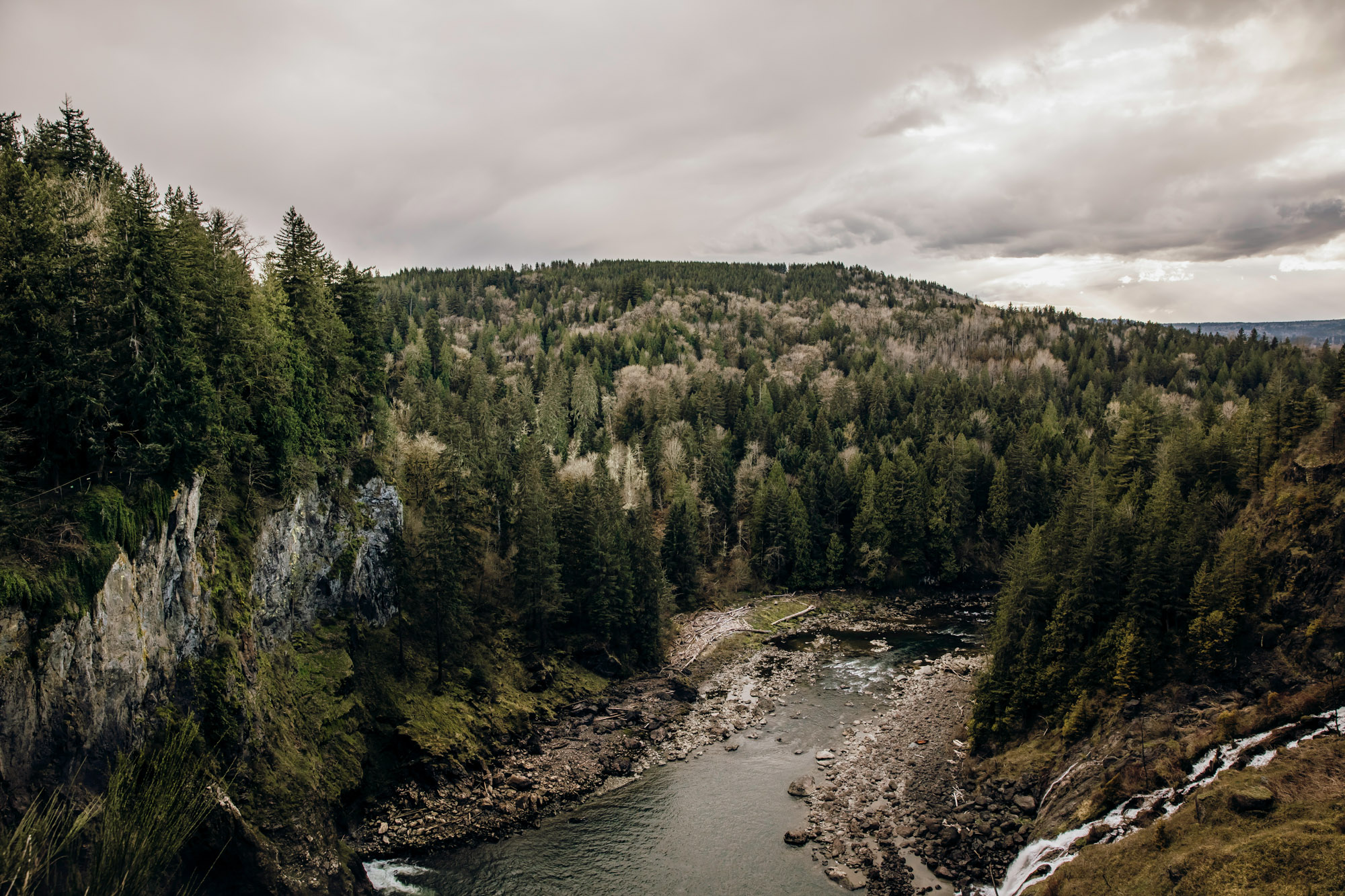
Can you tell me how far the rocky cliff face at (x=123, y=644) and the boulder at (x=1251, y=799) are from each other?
4174cm

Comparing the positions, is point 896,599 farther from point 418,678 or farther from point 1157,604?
point 418,678

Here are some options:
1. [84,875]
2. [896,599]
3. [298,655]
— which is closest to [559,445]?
[896,599]

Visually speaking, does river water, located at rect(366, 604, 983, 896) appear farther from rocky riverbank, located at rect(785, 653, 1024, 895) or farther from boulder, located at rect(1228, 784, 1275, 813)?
boulder, located at rect(1228, 784, 1275, 813)

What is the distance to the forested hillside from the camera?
25.3 meters

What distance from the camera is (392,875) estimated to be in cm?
3275

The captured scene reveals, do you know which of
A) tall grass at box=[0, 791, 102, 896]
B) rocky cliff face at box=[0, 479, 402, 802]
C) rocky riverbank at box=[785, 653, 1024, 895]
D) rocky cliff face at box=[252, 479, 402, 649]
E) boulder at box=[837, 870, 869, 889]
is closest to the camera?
tall grass at box=[0, 791, 102, 896]

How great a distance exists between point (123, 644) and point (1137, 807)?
139 feet

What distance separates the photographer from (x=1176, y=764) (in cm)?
3228

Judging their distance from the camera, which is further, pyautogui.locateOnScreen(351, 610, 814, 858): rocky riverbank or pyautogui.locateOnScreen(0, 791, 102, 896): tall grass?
pyautogui.locateOnScreen(351, 610, 814, 858): rocky riverbank

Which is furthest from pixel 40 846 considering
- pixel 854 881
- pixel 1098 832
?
pixel 1098 832

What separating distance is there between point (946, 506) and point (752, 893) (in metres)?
67.4

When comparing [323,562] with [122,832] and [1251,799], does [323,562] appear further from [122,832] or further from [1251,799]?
[1251,799]

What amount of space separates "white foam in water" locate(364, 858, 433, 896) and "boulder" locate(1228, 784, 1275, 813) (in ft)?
114

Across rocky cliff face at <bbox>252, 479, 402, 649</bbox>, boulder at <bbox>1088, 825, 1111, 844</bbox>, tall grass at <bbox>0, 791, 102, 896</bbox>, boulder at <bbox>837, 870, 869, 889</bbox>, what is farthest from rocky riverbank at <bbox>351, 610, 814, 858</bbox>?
boulder at <bbox>1088, 825, 1111, 844</bbox>
